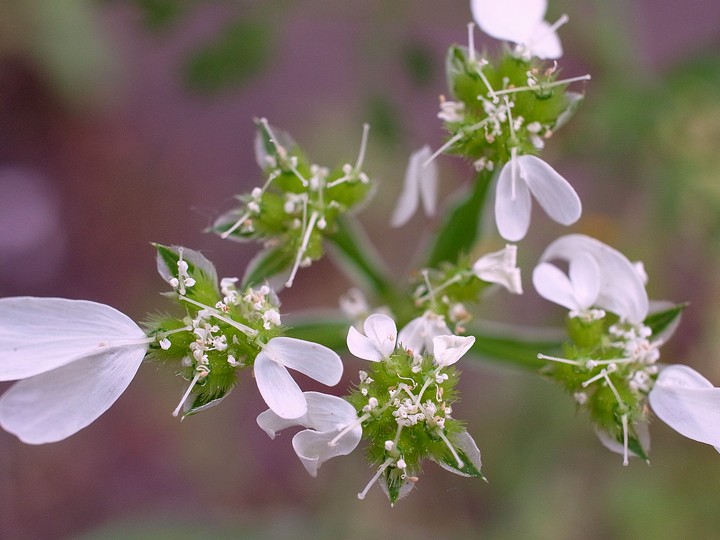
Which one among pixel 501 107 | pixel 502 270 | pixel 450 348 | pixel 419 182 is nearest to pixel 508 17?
pixel 501 107

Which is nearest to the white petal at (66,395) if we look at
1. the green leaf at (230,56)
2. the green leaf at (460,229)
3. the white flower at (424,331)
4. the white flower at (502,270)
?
the white flower at (424,331)

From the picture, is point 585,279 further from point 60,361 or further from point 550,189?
point 60,361

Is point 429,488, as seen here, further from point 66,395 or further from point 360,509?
point 66,395

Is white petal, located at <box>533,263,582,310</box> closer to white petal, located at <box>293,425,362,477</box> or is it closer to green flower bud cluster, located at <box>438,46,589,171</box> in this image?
green flower bud cluster, located at <box>438,46,589,171</box>

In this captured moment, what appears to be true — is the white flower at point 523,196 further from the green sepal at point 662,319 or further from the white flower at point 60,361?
the white flower at point 60,361

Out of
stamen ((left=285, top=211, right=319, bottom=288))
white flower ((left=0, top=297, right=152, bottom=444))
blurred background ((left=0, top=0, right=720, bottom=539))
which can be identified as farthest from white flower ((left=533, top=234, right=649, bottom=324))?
blurred background ((left=0, top=0, right=720, bottom=539))

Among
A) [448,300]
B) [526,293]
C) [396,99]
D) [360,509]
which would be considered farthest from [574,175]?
[448,300]

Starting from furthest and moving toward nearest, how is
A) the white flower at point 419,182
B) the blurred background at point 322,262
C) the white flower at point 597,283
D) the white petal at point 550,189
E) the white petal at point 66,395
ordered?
the blurred background at point 322,262 < the white flower at point 419,182 < the white flower at point 597,283 < the white petal at point 550,189 < the white petal at point 66,395

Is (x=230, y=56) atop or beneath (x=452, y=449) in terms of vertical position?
atop
